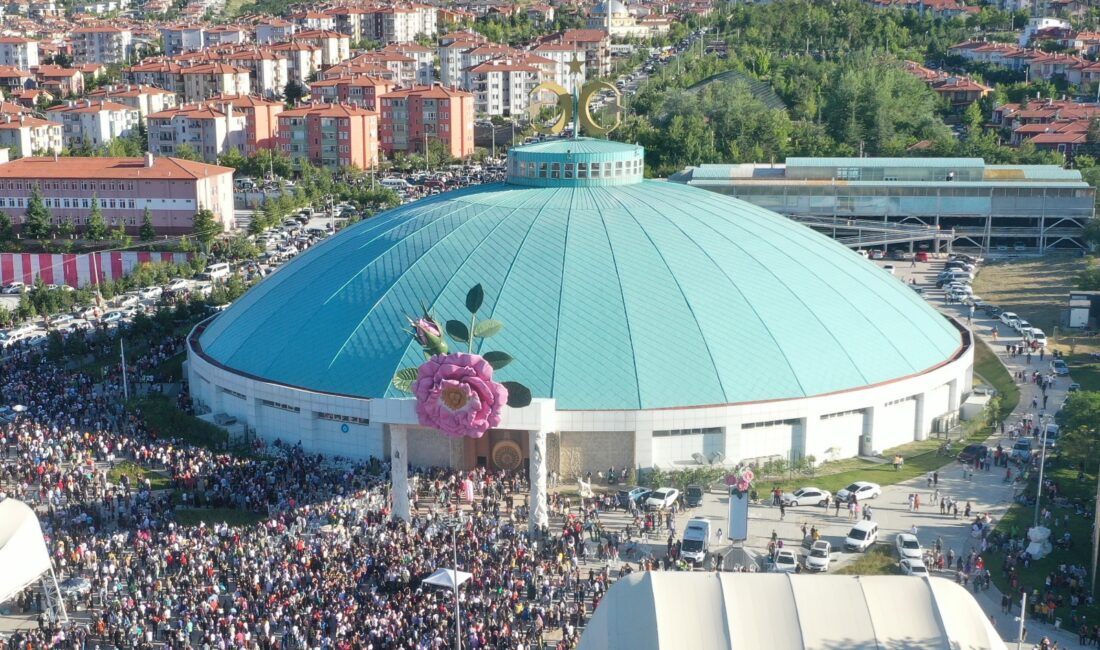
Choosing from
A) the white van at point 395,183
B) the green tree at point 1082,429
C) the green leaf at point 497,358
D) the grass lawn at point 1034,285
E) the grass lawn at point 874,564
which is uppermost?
the green leaf at point 497,358

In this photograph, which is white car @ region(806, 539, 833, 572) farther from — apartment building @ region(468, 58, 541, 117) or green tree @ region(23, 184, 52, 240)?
apartment building @ region(468, 58, 541, 117)

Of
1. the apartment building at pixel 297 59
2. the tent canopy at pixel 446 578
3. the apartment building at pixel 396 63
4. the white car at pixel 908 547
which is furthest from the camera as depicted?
the apartment building at pixel 297 59

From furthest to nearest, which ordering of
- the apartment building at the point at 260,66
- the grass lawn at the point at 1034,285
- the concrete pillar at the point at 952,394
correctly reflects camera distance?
1. the apartment building at the point at 260,66
2. the grass lawn at the point at 1034,285
3. the concrete pillar at the point at 952,394

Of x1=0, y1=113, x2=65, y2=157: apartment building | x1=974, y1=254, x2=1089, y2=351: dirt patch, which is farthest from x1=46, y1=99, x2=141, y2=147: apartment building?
x1=974, y1=254, x2=1089, y2=351: dirt patch

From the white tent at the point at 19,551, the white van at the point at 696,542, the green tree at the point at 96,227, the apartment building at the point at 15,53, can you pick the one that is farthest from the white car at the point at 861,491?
the apartment building at the point at 15,53

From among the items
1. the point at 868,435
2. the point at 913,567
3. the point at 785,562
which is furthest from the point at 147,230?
the point at 913,567

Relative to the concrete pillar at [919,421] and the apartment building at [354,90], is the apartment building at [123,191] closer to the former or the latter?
the apartment building at [354,90]

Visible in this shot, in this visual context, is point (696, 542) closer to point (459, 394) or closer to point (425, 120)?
point (459, 394)
